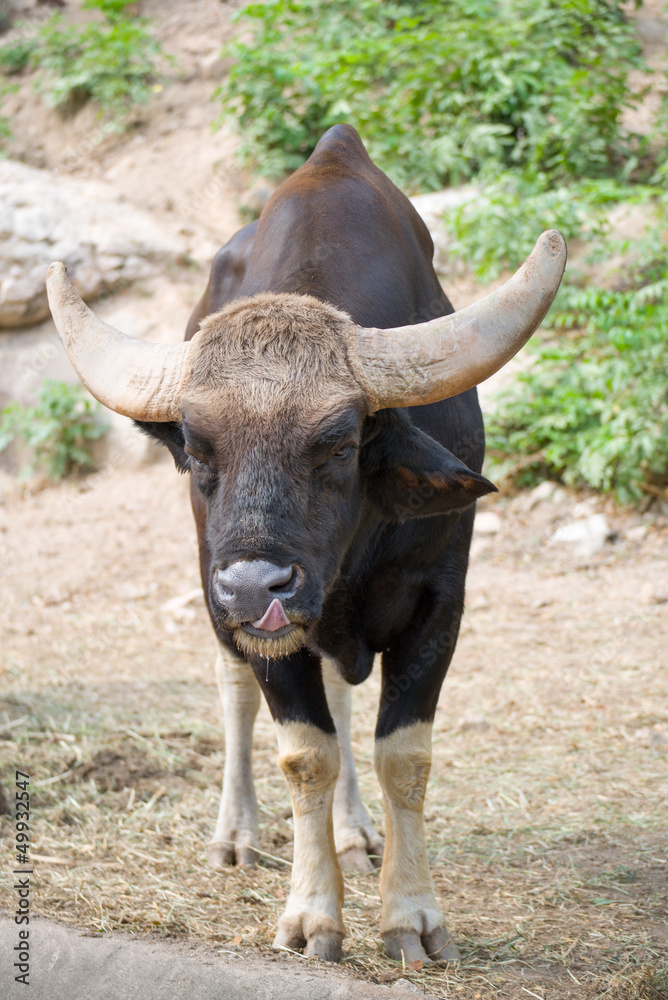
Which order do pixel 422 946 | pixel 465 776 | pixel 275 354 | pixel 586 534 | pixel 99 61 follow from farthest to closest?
1. pixel 99 61
2. pixel 586 534
3. pixel 465 776
4. pixel 422 946
5. pixel 275 354

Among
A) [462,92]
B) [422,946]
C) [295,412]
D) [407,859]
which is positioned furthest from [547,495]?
[295,412]

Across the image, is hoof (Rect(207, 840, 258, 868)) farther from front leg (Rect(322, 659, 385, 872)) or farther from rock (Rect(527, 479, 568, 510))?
rock (Rect(527, 479, 568, 510))

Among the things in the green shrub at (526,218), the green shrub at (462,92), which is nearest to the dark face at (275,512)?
the green shrub at (526,218)

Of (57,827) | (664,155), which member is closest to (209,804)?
(57,827)

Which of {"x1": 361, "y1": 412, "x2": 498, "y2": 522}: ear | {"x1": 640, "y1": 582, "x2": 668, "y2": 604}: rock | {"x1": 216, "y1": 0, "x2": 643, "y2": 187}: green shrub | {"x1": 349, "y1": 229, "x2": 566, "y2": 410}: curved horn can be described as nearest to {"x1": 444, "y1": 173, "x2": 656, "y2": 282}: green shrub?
{"x1": 216, "y1": 0, "x2": 643, "y2": 187}: green shrub

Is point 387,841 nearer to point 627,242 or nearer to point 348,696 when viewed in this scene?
point 348,696

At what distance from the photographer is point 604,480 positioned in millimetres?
8258

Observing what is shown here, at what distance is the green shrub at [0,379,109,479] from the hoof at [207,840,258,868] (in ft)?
26.0

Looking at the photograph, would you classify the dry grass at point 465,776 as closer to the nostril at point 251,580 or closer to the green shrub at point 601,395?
the green shrub at point 601,395

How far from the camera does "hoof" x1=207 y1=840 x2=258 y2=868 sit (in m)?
3.96

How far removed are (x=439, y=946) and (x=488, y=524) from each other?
6.11 m

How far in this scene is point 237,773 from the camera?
4.26 m

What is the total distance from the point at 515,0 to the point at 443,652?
10.6m

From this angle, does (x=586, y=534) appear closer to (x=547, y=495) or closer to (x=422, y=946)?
(x=547, y=495)
